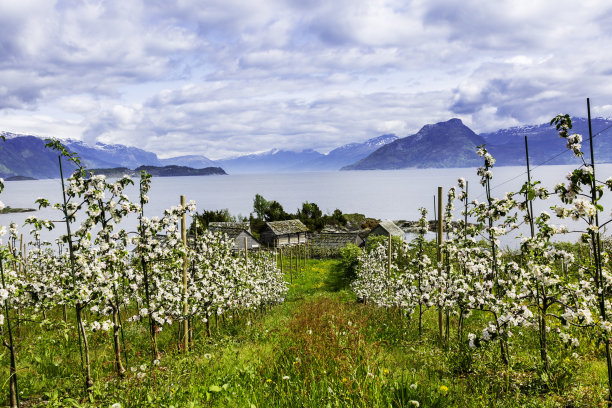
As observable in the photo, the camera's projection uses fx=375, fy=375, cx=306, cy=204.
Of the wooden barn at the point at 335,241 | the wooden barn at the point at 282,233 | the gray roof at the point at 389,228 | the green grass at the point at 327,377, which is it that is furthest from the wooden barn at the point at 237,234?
the green grass at the point at 327,377

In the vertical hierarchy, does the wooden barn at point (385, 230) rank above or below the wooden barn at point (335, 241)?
above

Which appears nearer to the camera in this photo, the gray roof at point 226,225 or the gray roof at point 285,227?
the gray roof at point 226,225

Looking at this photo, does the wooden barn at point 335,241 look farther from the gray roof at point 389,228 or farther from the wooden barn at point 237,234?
the wooden barn at point 237,234

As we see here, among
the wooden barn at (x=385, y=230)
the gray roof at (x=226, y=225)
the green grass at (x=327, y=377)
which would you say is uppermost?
the gray roof at (x=226, y=225)

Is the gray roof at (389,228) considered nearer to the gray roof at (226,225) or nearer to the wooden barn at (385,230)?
the wooden barn at (385,230)

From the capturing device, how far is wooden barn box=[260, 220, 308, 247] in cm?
5588

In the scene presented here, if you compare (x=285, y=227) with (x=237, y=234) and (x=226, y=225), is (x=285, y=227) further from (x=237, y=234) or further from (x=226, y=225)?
(x=237, y=234)

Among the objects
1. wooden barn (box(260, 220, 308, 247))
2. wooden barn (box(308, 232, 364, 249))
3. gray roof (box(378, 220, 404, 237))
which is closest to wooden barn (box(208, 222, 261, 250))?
wooden barn (box(260, 220, 308, 247))

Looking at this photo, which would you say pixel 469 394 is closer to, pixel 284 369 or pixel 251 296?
pixel 284 369

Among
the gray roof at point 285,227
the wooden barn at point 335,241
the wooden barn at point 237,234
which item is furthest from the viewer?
the gray roof at point 285,227

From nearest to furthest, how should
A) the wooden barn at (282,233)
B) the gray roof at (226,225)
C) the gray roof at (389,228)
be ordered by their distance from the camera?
the gray roof at (389,228) → the gray roof at (226,225) → the wooden barn at (282,233)

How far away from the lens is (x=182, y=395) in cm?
677

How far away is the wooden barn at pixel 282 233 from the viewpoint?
55.9m

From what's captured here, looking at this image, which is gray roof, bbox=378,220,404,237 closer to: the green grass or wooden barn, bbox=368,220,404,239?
wooden barn, bbox=368,220,404,239
